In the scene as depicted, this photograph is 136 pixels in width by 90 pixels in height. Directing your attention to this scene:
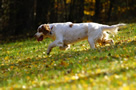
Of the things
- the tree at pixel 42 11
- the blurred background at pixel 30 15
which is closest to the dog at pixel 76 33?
the blurred background at pixel 30 15

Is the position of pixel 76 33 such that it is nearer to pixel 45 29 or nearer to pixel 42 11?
pixel 45 29

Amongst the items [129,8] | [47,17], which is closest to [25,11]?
[47,17]

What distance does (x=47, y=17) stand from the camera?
27.5m

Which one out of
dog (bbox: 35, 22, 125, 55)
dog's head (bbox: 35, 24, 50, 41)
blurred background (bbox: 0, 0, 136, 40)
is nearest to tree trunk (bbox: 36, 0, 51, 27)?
blurred background (bbox: 0, 0, 136, 40)

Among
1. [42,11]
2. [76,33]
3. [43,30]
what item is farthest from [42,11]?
[76,33]

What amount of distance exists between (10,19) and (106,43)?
2083cm

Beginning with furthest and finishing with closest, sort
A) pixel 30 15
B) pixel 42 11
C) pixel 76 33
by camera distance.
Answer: pixel 42 11, pixel 30 15, pixel 76 33

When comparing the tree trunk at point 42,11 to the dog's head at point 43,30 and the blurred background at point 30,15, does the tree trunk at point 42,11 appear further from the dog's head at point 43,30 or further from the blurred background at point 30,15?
the dog's head at point 43,30

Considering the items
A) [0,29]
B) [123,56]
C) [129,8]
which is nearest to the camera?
[123,56]

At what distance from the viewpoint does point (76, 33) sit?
978 centimetres

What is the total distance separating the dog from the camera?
31.4 ft

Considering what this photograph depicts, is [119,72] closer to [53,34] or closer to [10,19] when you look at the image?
[53,34]

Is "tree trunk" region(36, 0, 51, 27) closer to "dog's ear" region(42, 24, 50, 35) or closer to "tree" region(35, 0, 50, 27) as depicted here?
"tree" region(35, 0, 50, 27)

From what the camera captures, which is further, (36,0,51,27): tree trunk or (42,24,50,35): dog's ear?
(36,0,51,27): tree trunk
